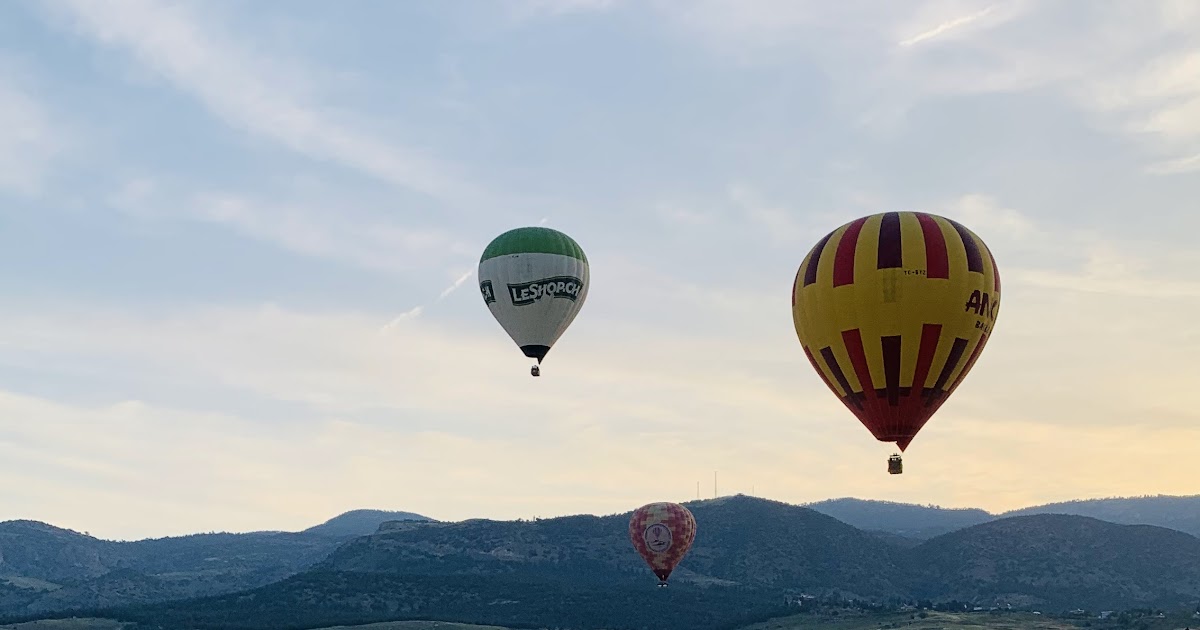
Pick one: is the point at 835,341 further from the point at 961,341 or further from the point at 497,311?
the point at 497,311

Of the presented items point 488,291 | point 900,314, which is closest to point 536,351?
Result: point 488,291

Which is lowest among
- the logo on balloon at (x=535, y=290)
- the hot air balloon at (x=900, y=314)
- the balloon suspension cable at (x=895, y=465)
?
the balloon suspension cable at (x=895, y=465)

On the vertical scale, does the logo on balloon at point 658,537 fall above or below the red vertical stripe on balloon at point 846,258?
below

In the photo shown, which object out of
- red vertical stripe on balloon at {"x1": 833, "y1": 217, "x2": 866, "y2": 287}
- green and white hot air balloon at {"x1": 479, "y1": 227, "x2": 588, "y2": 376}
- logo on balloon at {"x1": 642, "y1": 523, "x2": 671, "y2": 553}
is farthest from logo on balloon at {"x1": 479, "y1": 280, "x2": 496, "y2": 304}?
logo on balloon at {"x1": 642, "y1": 523, "x2": 671, "y2": 553}

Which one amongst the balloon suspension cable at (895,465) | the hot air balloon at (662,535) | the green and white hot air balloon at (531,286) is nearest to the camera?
the balloon suspension cable at (895,465)

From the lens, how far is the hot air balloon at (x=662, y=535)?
409ft

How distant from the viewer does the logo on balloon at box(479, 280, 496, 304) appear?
84500mm

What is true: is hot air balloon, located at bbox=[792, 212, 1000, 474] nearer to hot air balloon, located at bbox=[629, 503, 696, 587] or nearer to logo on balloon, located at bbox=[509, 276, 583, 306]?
logo on balloon, located at bbox=[509, 276, 583, 306]

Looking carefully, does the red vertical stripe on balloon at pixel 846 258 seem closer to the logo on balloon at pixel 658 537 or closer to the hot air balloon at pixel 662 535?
the hot air balloon at pixel 662 535

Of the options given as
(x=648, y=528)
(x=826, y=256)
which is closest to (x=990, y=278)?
(x=826, y=256)

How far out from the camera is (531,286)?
3285 inches

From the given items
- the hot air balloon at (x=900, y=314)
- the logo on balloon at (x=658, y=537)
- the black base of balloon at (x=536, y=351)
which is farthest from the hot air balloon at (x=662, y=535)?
the hot air balloon at (x=900, y=314)

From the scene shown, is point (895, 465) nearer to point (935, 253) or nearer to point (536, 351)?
point (935, 253)

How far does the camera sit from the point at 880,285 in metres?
53.8
